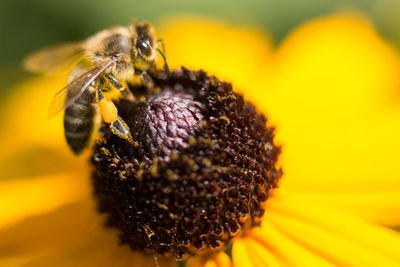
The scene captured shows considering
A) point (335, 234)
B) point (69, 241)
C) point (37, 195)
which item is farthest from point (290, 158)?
point (37, 195)

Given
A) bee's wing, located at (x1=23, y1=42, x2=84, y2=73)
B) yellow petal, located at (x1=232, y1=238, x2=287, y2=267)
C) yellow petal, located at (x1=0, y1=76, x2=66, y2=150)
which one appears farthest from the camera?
yellow petal, located at (x1=0, y1=76, x2=66, y2=150)

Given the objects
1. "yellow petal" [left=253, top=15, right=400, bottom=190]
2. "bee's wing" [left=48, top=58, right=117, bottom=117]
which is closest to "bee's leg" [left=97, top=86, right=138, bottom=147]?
"bee's wing" [left=48, top=58, right=117, bottom=117]

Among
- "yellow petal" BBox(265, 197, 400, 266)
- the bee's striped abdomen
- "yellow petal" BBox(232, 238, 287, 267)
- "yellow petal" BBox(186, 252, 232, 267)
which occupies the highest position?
the bee's striped abdomen

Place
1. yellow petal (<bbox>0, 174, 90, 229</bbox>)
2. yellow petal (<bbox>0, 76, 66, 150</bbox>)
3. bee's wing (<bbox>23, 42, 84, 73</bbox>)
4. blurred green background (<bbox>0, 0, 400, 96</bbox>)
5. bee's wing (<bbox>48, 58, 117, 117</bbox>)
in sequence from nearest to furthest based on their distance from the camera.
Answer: bee's wing (<bbox>48, 58, 117, 117</bbox>), bee's wing (<bbox>23, 42, 84, 73</bbox>), yellow petal (<bbox>0, 174, 90, 229</bbox>), yellow petal (<bbox>0, 76, 66, 150</bbox>), blurred green background (<bbox>0, 0, 400, 96</bbox>)

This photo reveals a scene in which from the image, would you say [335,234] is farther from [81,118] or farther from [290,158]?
[81,118]

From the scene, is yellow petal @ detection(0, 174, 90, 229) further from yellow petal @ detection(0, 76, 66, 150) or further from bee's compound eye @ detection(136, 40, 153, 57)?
bee's compound eye @ detection(136, 40, 153, 57)

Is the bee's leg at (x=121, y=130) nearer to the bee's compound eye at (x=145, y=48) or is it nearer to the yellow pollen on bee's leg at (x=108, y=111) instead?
the yellow pollen on bee's leg at (x=108, y=111)

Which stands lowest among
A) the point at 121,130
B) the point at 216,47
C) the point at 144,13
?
the point at 121,130
